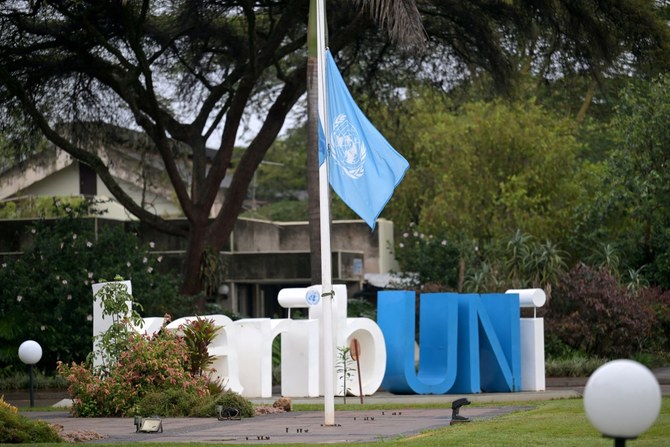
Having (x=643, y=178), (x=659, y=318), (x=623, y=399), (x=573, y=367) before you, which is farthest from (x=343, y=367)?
(x=623, y=399)

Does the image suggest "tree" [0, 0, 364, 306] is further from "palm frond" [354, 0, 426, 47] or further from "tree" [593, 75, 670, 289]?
"tree" [593, 75, 670, 289]

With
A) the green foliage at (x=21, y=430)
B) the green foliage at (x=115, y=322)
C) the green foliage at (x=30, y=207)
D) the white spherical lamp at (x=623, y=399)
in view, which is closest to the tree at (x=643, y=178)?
the green foliage at (x=30, y=207)

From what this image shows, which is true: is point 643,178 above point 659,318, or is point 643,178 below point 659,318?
above

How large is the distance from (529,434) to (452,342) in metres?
10.1

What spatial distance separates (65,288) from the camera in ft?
89.8

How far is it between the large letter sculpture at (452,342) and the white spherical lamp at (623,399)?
639 inches

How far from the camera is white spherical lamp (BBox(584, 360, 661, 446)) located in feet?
21.7

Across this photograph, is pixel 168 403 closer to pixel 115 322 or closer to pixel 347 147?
pixel 115 322

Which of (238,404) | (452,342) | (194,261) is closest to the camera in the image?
(238,404)

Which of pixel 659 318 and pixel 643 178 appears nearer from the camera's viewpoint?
pixel 659 318

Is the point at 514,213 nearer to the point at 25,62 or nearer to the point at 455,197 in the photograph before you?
the point at 455,197

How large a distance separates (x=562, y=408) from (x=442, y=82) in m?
17.7

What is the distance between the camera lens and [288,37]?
32438 millimetres

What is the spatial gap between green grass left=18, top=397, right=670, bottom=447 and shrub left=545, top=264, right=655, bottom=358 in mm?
12057
